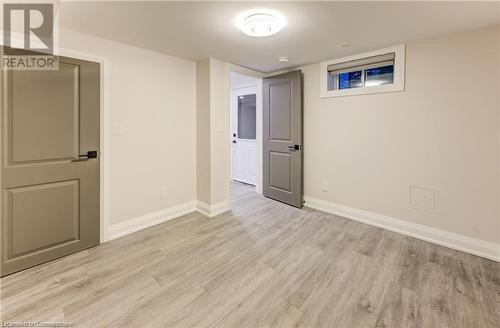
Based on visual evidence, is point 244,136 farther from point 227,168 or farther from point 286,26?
point 286,26

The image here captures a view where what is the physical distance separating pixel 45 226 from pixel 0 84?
1.27m

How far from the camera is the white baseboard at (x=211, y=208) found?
340 cm

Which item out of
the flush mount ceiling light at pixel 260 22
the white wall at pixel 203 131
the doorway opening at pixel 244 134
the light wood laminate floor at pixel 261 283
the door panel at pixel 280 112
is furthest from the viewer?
the doorway opening at pixel 244 134

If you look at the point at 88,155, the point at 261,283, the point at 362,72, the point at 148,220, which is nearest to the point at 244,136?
the point at 362,72

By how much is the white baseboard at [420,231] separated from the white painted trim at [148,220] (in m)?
2.02

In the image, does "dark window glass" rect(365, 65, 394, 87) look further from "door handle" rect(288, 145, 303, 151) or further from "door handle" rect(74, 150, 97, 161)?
"door handle" rect(74, 150, 97, 161)

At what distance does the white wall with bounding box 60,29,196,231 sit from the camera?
2.67 meters

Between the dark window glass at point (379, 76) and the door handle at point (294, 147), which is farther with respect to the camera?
the door handle at point (294, 147)

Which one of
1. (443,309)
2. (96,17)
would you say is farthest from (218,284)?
(96,17)

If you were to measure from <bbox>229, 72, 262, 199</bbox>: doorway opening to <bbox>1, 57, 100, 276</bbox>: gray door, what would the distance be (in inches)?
111

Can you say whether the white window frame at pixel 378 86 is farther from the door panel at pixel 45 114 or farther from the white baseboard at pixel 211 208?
the door panel at pixel 45 114

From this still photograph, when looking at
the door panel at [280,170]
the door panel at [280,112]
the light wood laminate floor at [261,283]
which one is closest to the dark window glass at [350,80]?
the door panel at [280,112]

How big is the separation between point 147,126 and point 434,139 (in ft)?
11.0

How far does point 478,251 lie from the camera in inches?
94.6
